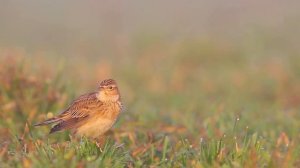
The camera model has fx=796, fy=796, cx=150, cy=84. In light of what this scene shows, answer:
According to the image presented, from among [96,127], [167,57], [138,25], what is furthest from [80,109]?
[138,25]

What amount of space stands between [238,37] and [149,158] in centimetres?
1035

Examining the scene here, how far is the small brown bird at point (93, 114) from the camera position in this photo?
7.20 meters

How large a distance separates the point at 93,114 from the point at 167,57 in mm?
7458

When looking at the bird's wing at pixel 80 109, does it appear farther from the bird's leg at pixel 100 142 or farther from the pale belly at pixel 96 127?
the bird's leg at pixel 100 142

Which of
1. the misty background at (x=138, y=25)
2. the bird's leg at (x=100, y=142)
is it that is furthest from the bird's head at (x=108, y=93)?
the misty background at (x=138, y=25)

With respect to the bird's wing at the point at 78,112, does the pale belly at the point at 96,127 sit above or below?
below

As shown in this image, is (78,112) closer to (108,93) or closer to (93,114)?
(93,114)

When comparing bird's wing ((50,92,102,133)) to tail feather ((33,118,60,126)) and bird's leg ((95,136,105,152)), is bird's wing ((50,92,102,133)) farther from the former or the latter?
bird's leg ((95,136,105,152))

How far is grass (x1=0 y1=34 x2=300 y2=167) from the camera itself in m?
6.31

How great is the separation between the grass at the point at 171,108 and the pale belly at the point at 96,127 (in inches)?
6.7

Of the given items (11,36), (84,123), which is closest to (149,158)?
(84,123)

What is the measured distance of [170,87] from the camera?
42.3 feet

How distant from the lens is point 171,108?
10.9 m

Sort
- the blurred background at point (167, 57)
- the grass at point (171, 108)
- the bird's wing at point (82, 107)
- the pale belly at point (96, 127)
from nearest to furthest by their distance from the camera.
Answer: the grass at point (171, 108)
the pale belly at point (96, 127)
the bird's wing at point (82, 107)
the blurred background at point (167, 57)
